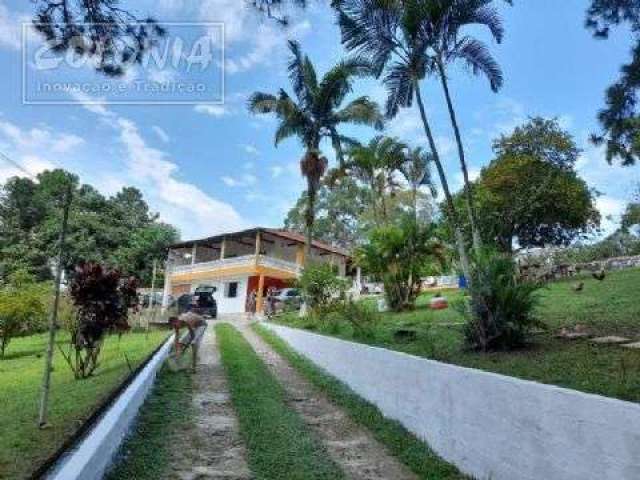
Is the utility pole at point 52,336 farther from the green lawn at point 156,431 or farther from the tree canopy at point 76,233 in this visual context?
the tree canopy at point 76,233

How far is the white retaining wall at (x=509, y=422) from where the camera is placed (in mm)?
3172

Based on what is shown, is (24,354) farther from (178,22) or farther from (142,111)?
(178,22)

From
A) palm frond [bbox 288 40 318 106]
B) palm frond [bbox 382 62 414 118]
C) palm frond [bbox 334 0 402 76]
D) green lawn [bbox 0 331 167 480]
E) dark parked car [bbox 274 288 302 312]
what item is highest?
palm frond [bbox 288 40 318 106]

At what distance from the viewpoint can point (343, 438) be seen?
601 centimetres

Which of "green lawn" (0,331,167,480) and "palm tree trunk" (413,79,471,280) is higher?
"palm tree trunk" (413,79,471,280)

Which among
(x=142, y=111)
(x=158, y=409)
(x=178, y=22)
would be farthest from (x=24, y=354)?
(x=178, y=22)

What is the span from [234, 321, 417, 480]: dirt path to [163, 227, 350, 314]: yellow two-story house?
20633 millimetres

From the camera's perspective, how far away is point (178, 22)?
6.58m

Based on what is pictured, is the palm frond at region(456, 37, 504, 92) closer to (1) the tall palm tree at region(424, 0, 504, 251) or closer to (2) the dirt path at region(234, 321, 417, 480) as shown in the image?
(1) the tall palm tree at region(424, 0, 504, 251)

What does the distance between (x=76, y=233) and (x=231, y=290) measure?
1103 centimetres

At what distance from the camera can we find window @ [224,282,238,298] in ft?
115

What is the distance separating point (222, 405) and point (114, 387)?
4.56ft

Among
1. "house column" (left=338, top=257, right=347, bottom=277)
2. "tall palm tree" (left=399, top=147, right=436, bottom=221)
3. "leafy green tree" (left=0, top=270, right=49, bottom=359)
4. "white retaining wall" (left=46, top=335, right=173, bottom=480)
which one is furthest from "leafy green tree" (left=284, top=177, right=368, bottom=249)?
"white retaining wall" (left=46, top=335, right=173, bottom=480)

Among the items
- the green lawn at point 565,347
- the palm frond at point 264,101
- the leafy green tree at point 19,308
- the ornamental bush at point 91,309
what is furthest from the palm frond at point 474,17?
the leafy green tree at point 19,308
